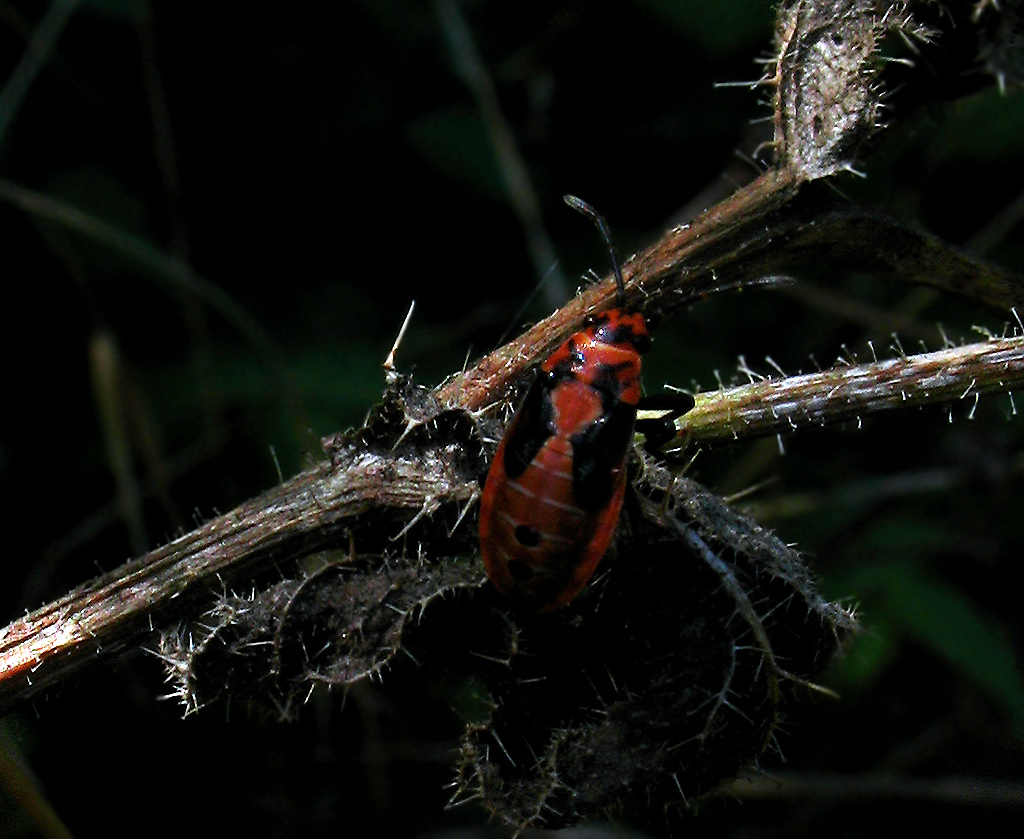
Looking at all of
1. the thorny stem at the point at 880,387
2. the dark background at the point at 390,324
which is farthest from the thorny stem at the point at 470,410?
the dark background at the point at 390,324

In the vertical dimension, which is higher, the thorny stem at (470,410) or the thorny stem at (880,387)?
the thorny stem at (470,410)

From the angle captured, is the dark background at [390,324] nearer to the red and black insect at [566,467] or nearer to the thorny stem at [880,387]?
the red and black insect at [566,467]

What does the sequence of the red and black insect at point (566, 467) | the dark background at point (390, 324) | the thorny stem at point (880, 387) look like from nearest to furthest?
the red and black insect at point (566, 467) → the thorny stem at point (880, 387) → the dark background at point (390, 324)

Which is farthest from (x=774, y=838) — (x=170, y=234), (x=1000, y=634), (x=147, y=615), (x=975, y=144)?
(x=170, y=234)

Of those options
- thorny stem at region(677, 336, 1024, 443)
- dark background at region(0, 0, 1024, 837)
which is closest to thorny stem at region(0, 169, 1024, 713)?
thorny stem at region(677, 336, 1024, 443)

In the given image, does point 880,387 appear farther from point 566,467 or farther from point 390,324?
point 390,324

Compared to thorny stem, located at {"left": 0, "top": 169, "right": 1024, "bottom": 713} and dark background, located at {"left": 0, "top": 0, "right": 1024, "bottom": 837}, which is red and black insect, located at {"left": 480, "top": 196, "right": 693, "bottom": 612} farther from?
dark background, located at {"left": 0, "top": 0, "right": 1024, "bottom": 837}
